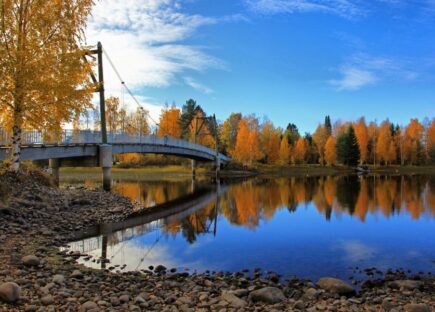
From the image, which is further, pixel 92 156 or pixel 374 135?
pixel 374 135

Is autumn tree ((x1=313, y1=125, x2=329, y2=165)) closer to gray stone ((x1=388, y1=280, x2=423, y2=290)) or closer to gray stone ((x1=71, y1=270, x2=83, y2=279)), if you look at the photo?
gray stone ((x1=388, y1=280, x2=423, y2=290))

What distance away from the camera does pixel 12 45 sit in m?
18.2

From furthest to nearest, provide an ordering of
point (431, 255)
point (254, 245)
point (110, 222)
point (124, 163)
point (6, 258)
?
point (124, 163), point (110, 222), point (254, 245), point (431, 255), point (6, 258)

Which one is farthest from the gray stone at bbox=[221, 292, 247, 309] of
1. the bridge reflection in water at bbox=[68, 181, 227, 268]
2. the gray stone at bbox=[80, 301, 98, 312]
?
the bridge reflection in water at bbox=[68, 181, 227, 268]

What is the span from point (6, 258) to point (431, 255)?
14790 millimetres

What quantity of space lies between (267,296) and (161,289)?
2.65 meters

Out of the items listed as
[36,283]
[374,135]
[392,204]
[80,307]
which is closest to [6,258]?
[36,283]

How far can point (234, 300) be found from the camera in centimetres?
870

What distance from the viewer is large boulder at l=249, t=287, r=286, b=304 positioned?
895 centimetres

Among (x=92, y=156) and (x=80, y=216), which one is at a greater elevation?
(x=92, y=156)

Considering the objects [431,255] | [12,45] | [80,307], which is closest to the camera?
[80,307]

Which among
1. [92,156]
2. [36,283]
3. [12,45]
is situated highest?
[12,45]

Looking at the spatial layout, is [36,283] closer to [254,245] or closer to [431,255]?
[254,245]

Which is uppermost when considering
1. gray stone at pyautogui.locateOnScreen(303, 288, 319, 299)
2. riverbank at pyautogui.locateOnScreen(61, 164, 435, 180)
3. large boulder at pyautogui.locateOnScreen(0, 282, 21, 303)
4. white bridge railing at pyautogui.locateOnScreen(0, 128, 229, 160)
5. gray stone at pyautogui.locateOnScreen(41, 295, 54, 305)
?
white bridge railing at pyautogui.locateOnScreen(0, 128, 229, 160)
